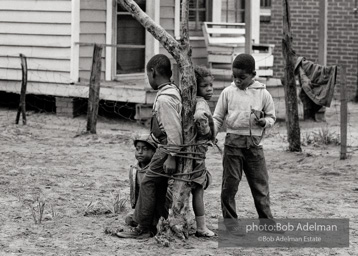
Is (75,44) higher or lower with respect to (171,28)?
lower

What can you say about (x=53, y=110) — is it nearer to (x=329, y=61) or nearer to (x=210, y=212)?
(x=329, y=61)

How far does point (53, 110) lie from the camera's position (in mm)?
15852

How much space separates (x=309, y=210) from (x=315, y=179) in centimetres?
188

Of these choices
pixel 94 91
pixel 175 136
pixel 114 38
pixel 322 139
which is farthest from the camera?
pixel 114 38

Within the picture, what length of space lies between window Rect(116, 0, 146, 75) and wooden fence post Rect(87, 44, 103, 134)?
258 cm

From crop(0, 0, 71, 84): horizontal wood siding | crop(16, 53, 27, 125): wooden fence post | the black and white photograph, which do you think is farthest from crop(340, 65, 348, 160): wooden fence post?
crop(0, 0, 71, 84): horizontal wood siding

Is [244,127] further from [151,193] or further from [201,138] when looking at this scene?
[151,193]

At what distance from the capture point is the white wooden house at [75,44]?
14.7 m

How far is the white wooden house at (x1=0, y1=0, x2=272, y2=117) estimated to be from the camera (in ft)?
48.2

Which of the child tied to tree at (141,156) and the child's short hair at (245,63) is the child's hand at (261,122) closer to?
the child's short hair at (245,63)

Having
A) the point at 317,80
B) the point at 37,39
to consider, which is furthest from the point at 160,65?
the point at 37,39

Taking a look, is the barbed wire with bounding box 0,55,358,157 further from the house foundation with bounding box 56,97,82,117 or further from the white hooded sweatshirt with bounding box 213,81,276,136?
the white hooded sweatshirt with bounding box 213,81,276,136

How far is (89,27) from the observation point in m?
15.0

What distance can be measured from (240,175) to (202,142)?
508 millimetres
